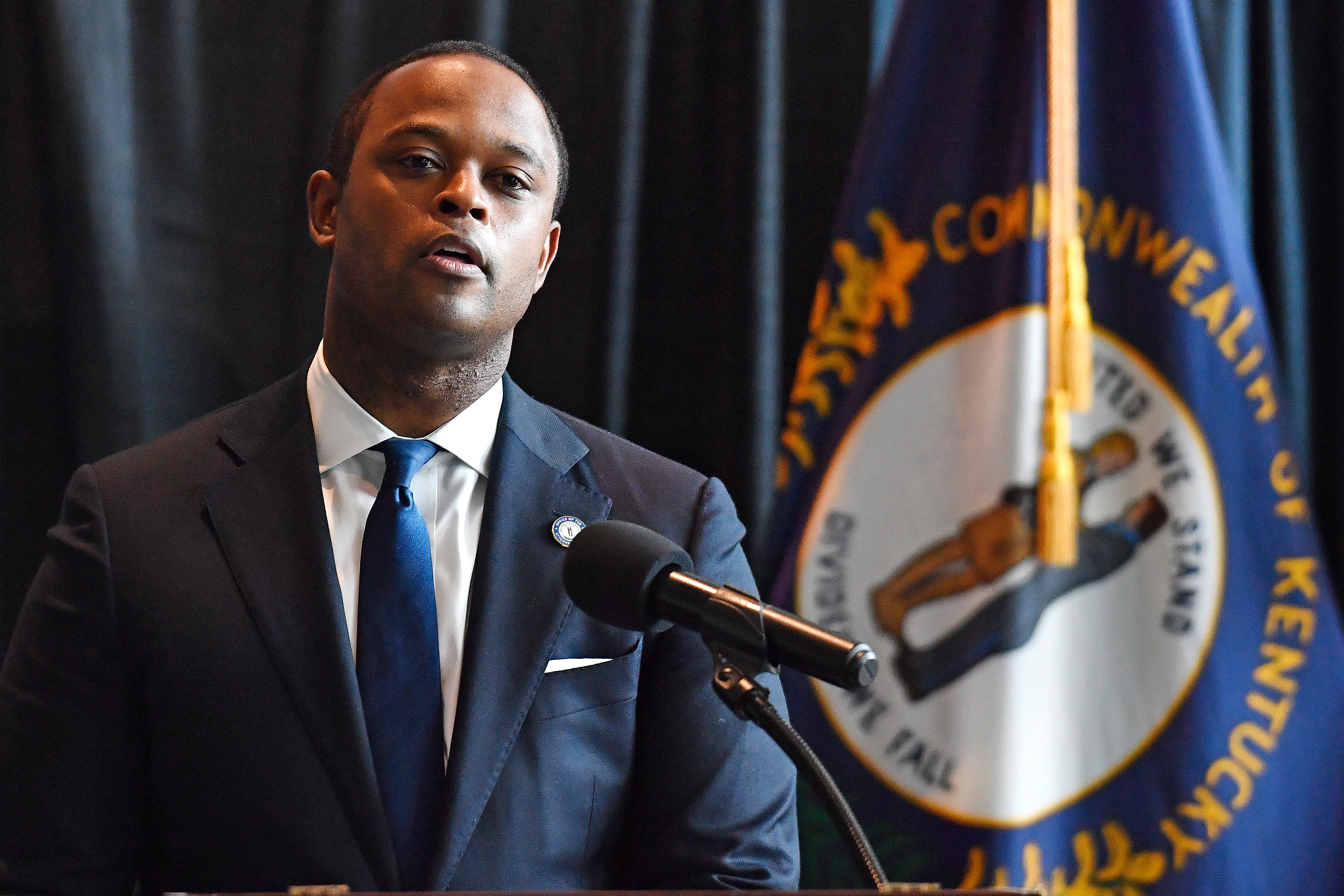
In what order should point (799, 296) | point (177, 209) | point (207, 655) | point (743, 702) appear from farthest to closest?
point (799, 296)
point (177, 209)
point (207, 655)
point (743, 702)

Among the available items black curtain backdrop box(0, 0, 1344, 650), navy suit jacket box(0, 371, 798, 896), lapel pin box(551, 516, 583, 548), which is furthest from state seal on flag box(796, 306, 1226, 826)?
lapel pin box(551, 516, 583, 548)

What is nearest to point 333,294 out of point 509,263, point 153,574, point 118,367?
point 509,263

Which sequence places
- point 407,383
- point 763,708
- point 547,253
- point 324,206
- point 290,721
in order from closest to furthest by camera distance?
1. point 763,708
2. point 290,721
3. point 407,383
4. point 324,206
5. point 547,253

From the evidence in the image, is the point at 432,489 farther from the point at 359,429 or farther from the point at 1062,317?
the point at 1062,317

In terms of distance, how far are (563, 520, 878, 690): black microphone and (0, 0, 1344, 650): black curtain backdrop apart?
3.74ft

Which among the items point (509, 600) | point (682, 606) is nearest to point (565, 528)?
point (509, 600)

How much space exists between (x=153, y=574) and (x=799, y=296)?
→ 4.17 feet

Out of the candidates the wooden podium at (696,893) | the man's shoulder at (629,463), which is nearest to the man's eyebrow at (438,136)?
the man's shoulder at (629,463)

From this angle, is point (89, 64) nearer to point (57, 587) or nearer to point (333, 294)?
point (333, 294)

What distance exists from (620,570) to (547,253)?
0.91 metres

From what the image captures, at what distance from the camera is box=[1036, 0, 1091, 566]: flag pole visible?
6.04ft

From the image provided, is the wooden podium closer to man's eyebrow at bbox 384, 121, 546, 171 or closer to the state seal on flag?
man's eyebrow at bbox 384, 121, 546, 171

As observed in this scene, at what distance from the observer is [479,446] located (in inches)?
62.7

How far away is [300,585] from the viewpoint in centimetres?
143
